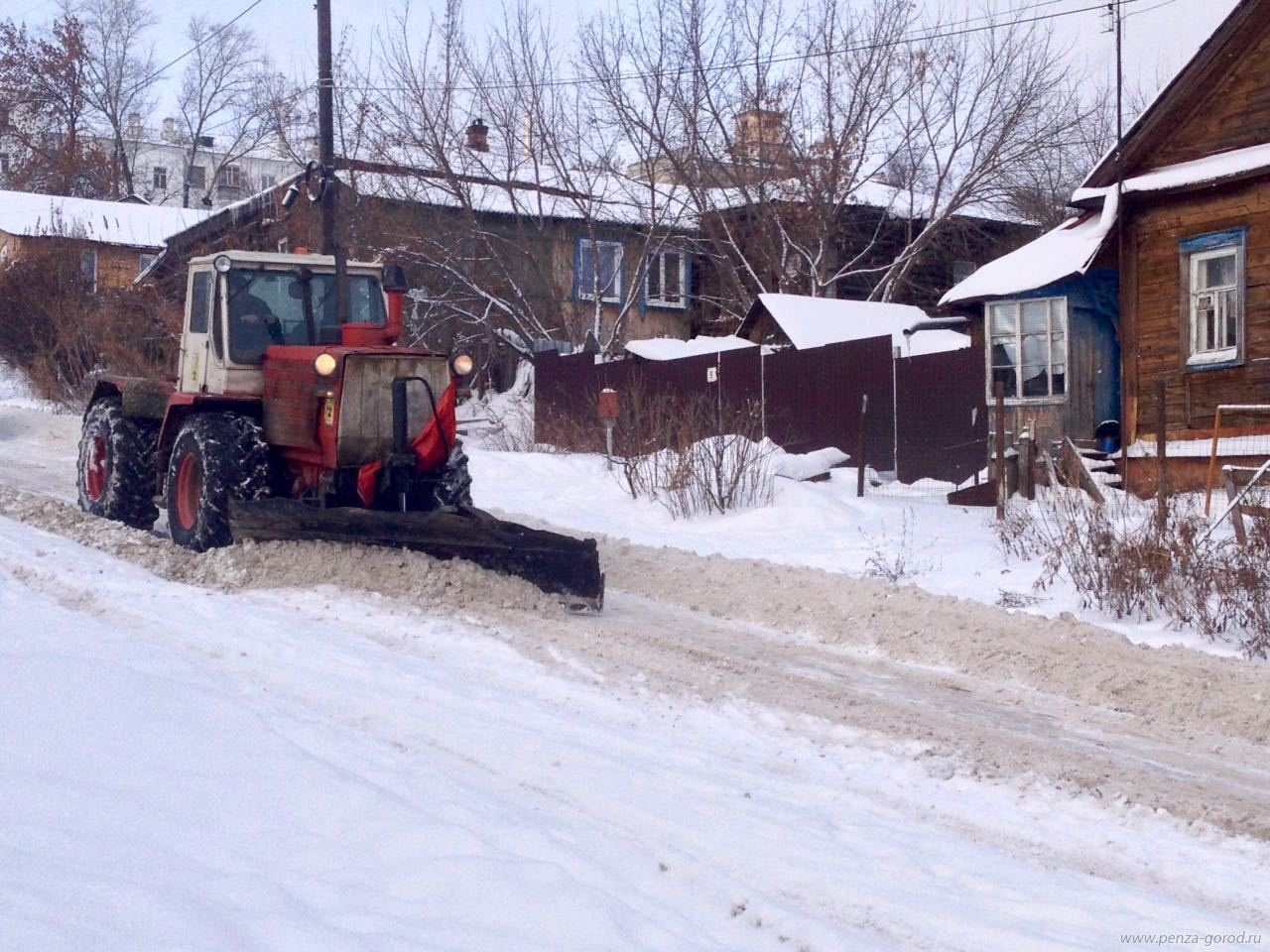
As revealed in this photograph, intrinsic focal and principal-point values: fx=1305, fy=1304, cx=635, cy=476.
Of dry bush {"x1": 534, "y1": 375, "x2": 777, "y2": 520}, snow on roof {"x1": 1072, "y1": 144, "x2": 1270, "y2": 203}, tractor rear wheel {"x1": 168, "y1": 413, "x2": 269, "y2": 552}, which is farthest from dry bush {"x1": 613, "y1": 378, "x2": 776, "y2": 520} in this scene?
snow on roof {"x1": 1072, "y1": 144, "x2": 1270, "y2": 203}

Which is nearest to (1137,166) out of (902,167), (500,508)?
(500,508)

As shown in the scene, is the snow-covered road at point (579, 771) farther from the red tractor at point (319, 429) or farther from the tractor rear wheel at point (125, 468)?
the tractor rear wheel at point (125, 468)

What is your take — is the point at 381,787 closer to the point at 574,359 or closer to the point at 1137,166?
the point at 1137,166

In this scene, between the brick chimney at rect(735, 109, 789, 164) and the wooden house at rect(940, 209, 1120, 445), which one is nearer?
the wooden house at rect(940, 209, 1120, 445)

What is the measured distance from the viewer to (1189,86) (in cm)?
1609

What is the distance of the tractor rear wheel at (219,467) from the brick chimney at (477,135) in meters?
18.0

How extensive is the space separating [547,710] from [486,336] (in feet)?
74.9

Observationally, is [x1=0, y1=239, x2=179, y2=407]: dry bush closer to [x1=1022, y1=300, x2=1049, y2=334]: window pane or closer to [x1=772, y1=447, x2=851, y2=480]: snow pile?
[x1=772, y1=447, x2=851, y2=480]: snow pile

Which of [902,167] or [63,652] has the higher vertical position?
[902,167]

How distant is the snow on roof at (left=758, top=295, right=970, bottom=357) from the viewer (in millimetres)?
22734

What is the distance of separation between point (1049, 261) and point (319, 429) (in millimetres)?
12755

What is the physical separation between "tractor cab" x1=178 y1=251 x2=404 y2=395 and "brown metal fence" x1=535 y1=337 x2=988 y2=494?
23.4ft

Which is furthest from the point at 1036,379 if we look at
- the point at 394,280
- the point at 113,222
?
the point at 113,222

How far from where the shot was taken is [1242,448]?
15180 mm
